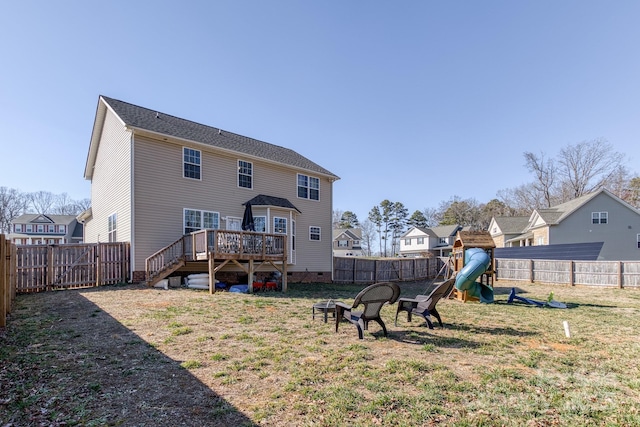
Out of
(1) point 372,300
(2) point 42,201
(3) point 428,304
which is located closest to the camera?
(1) point 372,300

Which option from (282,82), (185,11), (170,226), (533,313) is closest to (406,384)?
(533,313)

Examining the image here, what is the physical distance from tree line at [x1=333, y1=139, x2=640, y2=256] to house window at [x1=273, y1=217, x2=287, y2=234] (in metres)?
36.7

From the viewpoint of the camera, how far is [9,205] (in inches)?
2158

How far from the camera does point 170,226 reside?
43.4 ft

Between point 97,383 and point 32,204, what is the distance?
3008 inches

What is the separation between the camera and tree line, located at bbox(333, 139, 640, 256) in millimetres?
36125

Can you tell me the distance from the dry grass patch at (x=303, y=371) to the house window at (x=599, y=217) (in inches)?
903

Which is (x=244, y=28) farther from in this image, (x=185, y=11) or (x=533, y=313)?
(x=533, y=313)

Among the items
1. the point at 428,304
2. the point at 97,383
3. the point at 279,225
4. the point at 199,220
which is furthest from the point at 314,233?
the point at 97,383

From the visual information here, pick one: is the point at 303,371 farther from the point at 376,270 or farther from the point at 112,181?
the point at 376,270

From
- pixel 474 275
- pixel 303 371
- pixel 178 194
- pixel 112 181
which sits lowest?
pixel 303 371

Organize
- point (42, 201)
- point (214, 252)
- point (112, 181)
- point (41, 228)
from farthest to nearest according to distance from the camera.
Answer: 1. point (42, 201)
2. point (41, 228)
3. point (112, 181)
4. point (214, 252)

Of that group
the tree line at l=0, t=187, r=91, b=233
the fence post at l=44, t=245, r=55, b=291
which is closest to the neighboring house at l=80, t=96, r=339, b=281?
the fence post at l=44, t=245, r=55, b=291

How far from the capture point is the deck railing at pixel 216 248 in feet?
37.2
